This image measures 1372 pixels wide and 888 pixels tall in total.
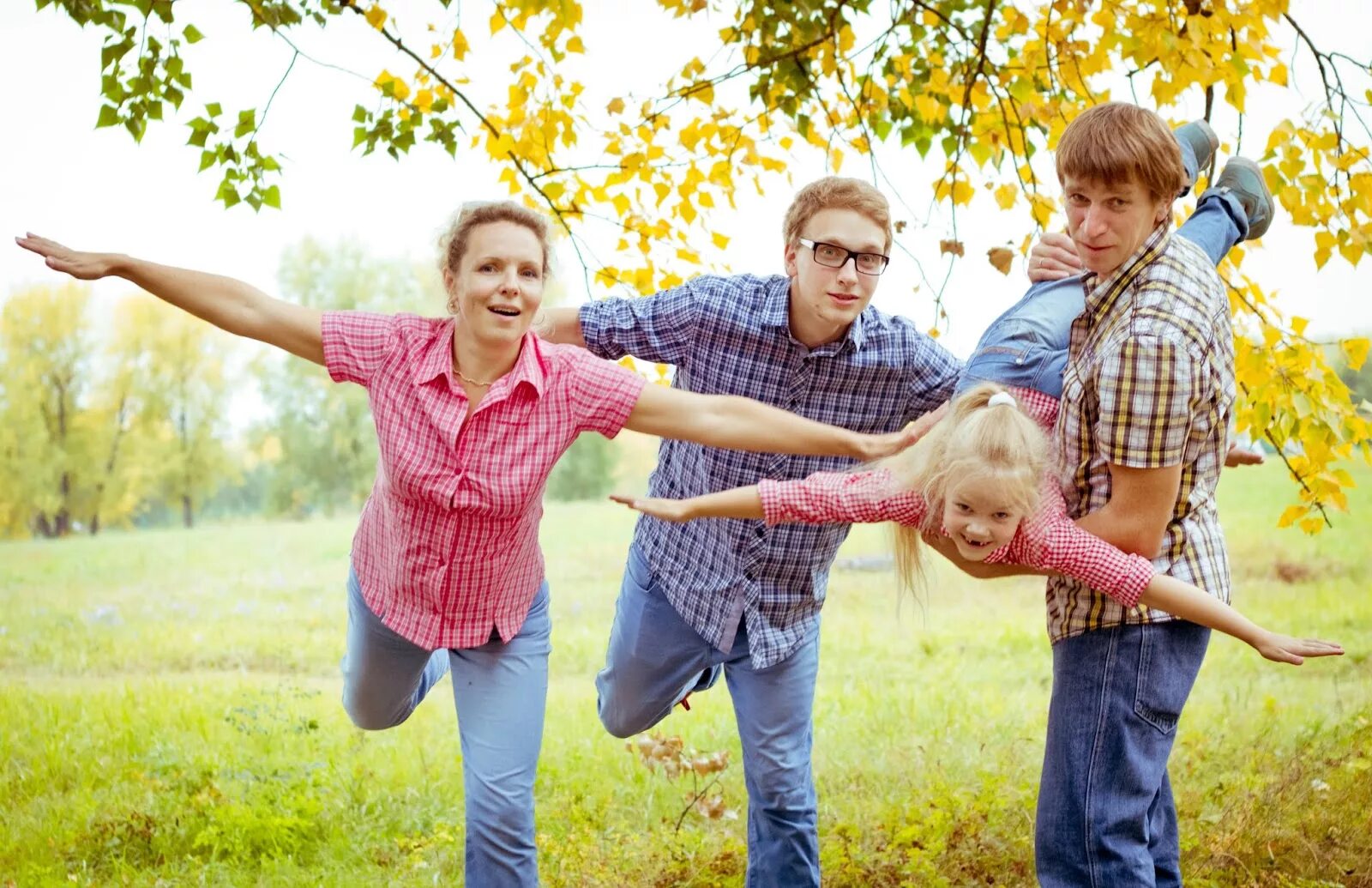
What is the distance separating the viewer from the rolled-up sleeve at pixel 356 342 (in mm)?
2666

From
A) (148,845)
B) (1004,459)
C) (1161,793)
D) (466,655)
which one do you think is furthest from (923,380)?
(148,845)

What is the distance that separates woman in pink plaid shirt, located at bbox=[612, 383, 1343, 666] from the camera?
225 cm

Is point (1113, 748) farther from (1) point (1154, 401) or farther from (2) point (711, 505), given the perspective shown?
(2) point (711, 505)

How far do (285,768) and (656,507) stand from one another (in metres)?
2.77

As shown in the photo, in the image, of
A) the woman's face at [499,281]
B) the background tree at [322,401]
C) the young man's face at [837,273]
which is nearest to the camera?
the woman's face at [499,281]

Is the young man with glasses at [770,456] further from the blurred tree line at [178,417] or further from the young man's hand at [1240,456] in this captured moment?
the blurred tree line at [178,417]

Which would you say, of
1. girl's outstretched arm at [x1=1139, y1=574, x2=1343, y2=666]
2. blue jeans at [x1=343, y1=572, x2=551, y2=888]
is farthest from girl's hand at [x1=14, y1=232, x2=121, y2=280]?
girl's outstretched arm at [x1=1139, y1=574, x2=1343, y2=666]

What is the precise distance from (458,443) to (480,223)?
490 mm

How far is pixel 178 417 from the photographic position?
7941 mm

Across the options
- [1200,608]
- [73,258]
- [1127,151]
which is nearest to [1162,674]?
[1200,608]

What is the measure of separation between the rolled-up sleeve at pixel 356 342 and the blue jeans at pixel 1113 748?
1.59 metres

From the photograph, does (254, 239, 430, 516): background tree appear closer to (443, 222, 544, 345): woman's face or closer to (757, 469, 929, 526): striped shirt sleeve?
(443, 222, 544, 345): woman's face

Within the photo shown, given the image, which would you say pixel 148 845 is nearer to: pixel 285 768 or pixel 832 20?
pixel 285 768

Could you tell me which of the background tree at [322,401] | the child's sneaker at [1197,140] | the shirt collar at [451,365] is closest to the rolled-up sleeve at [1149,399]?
the child's sneaker at [1197,140]
